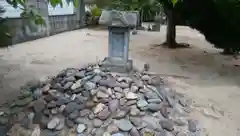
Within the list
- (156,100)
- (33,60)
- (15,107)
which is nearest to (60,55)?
(33,60)

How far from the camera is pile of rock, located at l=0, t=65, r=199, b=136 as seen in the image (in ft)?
8.16

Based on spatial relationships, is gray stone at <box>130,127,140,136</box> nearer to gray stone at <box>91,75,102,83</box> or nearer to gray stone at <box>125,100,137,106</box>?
gray stone at <box>125,100,137,106</box>

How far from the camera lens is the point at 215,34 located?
466 centimetres

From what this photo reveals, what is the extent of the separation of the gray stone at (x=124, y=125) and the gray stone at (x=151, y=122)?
16 cm

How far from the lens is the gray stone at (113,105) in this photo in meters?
2.62

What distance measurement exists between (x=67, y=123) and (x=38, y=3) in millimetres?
5307

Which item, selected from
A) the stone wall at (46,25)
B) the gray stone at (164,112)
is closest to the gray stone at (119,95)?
the gray stone at (164,112)

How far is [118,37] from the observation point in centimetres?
338

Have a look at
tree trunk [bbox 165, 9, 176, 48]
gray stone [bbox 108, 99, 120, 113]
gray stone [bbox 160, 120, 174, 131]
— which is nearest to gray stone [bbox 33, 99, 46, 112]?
gray stone [bbox 108, 99, 120, 113]

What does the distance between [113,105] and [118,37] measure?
42.2 inches

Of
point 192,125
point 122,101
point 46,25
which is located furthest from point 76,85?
point 46,25

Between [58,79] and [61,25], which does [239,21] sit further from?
[61,25]

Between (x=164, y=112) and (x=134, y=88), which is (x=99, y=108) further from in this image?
(x=164, y=112)

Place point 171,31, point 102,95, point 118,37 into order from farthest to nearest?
point 171,31 → point 118,37 → point 102,95
